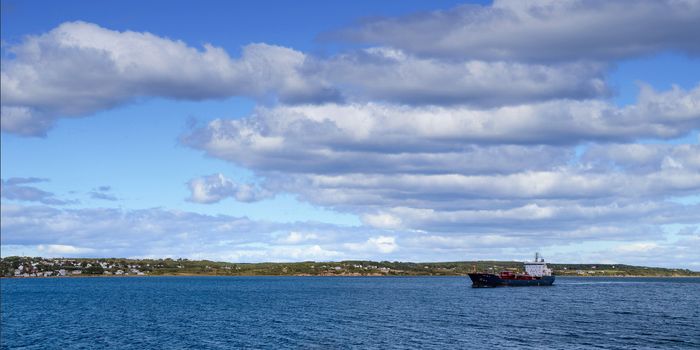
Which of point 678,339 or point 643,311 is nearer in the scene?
point 678,339

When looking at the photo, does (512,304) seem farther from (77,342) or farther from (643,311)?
(77,342)

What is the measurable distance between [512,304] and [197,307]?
83.4 metres

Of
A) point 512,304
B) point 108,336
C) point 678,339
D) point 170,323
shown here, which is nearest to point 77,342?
point 108,336

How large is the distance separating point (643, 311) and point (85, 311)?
134492 millimetres

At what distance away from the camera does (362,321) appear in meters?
139

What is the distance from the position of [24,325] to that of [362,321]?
67.1 metres

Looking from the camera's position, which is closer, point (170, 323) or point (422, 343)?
point (422, 343)

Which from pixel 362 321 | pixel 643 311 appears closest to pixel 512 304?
pixel 643 311

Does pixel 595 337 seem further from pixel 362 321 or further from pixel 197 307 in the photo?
pixel 197 307

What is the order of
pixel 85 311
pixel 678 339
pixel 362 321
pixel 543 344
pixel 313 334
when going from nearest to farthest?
1. pixel 543 344
2. pixel 678 339
3. pixel 313 334
4. pixel 362 321
5. pixel 85 311

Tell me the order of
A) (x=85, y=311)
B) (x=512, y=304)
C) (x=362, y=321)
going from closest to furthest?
(x=362, y=321)
(x=85, y=311)
(x=512, y=304)

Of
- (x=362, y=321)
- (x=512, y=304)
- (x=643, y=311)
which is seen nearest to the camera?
(x=362, y=321)

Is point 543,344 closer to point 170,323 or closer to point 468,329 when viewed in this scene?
point 468,329

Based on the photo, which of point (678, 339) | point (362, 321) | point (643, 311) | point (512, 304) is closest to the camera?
point (678, 339)
